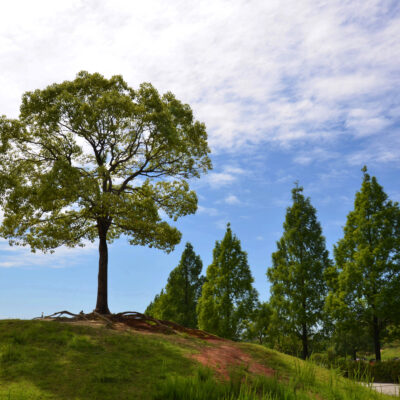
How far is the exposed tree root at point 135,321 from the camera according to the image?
13945 mm

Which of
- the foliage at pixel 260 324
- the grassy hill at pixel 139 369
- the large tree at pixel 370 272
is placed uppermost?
the large tree at pixel 370 272

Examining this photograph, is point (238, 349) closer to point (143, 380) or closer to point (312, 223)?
point (143, 380)

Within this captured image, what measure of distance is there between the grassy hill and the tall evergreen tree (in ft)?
34.8

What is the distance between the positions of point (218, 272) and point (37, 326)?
1441cm

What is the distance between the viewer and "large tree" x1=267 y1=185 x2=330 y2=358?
23.5 meters

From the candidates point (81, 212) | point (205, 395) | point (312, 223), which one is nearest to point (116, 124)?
point (81, 212)

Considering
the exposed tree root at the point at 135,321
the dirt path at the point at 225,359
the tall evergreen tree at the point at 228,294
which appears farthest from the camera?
the tall evergreen tree at the point at 228,294

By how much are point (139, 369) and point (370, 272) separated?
17.4 metres

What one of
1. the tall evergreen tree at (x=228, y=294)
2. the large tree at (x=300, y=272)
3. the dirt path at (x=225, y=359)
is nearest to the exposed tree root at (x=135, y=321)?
the dirt path at (x=225, y=359)

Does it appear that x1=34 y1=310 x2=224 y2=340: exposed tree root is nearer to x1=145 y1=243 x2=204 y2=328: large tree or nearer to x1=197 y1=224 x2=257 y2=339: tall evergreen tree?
x1=197 y1=224 x2=257 y2=339: tall evergreen tree

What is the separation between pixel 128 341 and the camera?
1103 cm

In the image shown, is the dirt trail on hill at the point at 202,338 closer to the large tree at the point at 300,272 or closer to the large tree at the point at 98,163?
the large tree at the point at 98,163

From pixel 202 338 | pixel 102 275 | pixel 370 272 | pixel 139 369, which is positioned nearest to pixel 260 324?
pixel 370 272

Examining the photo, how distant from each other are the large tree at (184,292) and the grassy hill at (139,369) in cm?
1643
